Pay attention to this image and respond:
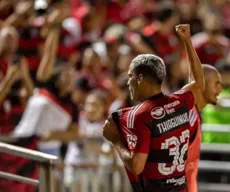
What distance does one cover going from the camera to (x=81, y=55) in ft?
32.6

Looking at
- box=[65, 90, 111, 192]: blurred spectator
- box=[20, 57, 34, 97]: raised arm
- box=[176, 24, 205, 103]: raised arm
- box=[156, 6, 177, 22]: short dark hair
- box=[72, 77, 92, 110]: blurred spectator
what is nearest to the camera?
box=[176, 24, 205, 103]: raised arm

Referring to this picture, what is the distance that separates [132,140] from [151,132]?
0.13m

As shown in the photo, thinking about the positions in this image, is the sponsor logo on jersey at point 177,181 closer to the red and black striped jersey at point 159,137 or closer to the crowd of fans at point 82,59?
the red and black striped jersey at point 159,137

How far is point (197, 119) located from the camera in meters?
5.42

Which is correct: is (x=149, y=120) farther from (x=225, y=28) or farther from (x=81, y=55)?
(x=225, y=28)

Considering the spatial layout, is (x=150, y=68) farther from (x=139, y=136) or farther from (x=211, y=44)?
(x=211, y=44)

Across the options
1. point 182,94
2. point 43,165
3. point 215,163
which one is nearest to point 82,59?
point 215,163

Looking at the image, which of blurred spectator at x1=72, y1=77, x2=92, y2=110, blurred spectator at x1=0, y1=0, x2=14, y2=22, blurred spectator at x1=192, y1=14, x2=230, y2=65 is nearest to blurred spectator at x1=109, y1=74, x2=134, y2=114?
blurred spectator at x1=72, y1=77, x2=92, y2=110

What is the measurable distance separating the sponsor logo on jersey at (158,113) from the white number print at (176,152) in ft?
0.51

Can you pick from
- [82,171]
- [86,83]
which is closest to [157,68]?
[82,171]

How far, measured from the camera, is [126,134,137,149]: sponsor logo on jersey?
15.6 ft

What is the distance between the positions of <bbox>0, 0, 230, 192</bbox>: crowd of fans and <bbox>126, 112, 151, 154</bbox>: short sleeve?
3012 millimetres

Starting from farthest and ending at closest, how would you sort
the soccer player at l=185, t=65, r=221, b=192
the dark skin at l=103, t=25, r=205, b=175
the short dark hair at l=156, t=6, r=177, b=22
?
1. the short dark hair at l=156, t=6, r=177, b=22
2. the soccer player at l=185, t=65, r=221, b=192
3. the dark skin at l=103, t=25, r=205, b=175

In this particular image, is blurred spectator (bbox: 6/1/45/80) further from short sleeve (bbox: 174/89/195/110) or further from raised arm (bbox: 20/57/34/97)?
short sleeve (bbox: 174/89/195/110)
